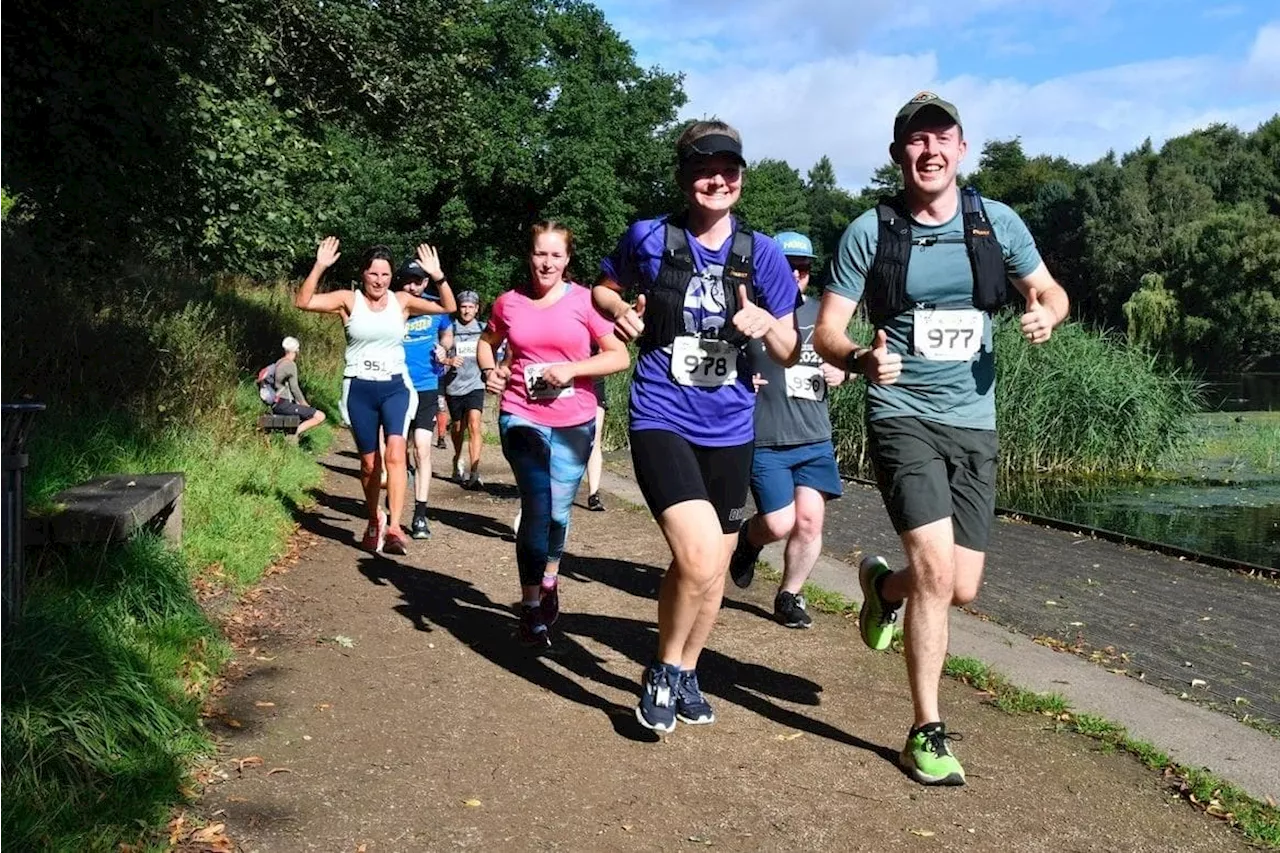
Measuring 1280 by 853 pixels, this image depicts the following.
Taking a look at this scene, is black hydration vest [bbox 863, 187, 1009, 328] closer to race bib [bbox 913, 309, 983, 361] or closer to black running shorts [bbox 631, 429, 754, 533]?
race bib [bbox 913, 309, 983, 361]

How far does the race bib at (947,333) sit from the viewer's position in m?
4.28

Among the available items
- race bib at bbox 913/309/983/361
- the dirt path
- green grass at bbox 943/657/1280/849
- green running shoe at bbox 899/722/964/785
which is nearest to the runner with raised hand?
the dirt path

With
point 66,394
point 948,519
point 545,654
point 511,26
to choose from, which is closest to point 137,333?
point 66,394

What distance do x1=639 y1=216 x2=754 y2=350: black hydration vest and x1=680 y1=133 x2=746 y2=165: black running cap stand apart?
0.30 metres

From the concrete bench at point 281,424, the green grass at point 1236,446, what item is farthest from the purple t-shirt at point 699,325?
the green grass at point 1236,446

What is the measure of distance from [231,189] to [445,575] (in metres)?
6.24

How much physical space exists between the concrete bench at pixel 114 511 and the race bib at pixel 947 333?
3.42 metres

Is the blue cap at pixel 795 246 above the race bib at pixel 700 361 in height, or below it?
above

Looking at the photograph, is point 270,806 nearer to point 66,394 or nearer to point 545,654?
point 545,654

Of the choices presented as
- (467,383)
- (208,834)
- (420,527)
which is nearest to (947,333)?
(208,834)

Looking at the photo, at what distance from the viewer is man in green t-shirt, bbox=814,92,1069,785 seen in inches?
166

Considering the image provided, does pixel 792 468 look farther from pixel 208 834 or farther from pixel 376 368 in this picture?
pixel 208 834

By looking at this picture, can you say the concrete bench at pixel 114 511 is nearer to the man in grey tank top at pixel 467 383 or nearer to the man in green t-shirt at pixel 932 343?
the man in green t-shirt at pixel 932 343

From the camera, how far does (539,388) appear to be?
18.6ft
